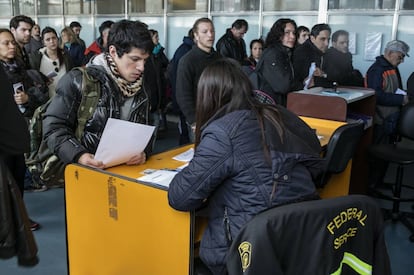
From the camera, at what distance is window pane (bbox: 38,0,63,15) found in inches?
361

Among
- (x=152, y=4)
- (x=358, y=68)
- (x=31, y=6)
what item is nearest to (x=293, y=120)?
(x=358, y=68)

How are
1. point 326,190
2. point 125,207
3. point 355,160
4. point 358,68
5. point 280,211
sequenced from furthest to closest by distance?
point 358,68 < point 355,160 < point 326,190 < point 125,207 < point 280,211

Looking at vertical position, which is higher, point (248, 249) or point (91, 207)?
point (248, 249)

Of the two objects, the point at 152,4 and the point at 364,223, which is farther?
the point at 152,4

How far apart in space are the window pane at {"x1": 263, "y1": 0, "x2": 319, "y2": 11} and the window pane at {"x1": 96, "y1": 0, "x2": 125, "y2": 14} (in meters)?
2.83

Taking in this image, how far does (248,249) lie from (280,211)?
0.15m

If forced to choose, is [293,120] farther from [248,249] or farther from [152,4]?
[152,4]

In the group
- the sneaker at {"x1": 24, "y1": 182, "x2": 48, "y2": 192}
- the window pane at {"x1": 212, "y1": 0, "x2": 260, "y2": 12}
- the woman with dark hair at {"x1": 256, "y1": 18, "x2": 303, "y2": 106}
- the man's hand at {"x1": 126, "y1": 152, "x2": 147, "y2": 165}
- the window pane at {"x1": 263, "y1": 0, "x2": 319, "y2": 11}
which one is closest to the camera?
the man's hand at {"x1": 126, "y1": 152, "x2": 147, "y2": 165}

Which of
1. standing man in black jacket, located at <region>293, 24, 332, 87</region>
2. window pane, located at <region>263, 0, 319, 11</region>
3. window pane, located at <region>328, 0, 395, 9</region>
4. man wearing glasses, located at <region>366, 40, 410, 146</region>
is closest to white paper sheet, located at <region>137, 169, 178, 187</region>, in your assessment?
standing man in black jacket, located at <region>293, 24, 332, 87</region>

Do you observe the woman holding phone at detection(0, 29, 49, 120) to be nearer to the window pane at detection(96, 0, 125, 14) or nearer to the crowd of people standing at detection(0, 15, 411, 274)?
the crowd of people standing at detection(0, 15, 411, 274)

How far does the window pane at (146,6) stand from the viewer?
295 inches

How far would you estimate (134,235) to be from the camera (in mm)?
1949

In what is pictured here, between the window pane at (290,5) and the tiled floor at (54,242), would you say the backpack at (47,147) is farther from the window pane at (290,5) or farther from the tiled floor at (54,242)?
the window pane at (290,5)

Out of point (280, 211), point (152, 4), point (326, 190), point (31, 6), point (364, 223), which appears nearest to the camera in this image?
point (280, 211)
